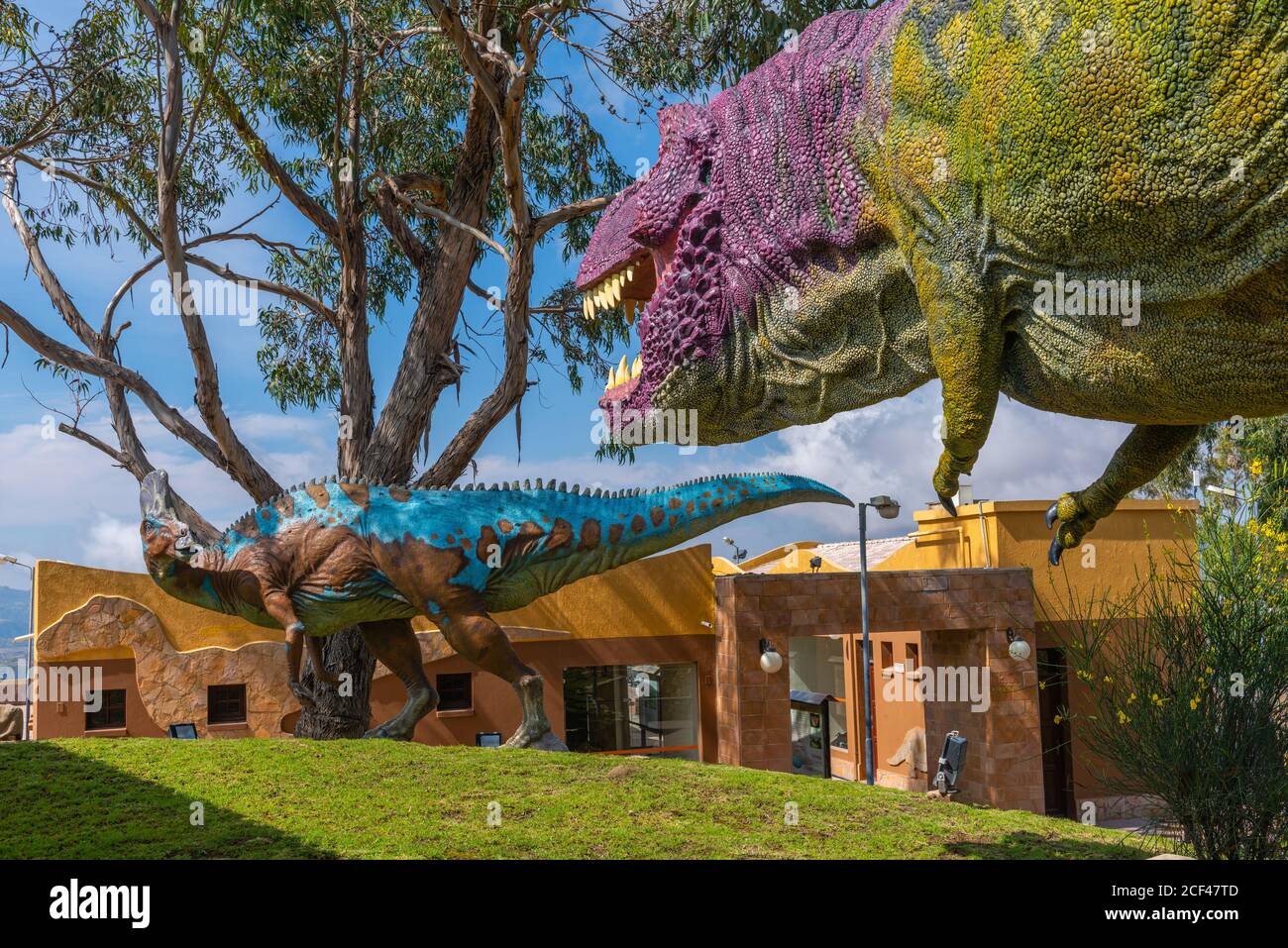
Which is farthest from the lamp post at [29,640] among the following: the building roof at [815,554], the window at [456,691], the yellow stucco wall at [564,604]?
the building roof at [815,554]

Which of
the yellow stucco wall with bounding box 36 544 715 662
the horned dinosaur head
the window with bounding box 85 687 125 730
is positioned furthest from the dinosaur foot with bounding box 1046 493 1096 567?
the window with bounding box 85 687 125 730

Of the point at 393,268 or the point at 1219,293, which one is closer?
the point at 1219,293

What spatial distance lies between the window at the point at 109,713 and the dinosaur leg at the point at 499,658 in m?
6.76

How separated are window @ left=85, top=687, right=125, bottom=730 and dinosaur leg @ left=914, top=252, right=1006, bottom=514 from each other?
43.6 feet

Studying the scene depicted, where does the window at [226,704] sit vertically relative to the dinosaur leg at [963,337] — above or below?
Answer: below

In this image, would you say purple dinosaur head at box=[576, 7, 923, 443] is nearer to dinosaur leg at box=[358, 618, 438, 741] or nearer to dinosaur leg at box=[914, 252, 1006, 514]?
dinosaur leg at box=[914, 252, 1006, 514]

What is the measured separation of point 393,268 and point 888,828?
9523 millimetres

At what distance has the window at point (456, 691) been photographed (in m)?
14.1

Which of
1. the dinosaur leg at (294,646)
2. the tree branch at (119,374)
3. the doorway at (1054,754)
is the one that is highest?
the tree branch at (119,374)

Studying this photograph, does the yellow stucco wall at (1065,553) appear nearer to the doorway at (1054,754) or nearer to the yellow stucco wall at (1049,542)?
the yellow stucco wall at (1049,542)

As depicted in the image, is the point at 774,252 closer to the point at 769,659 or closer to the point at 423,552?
the point at 423,552
